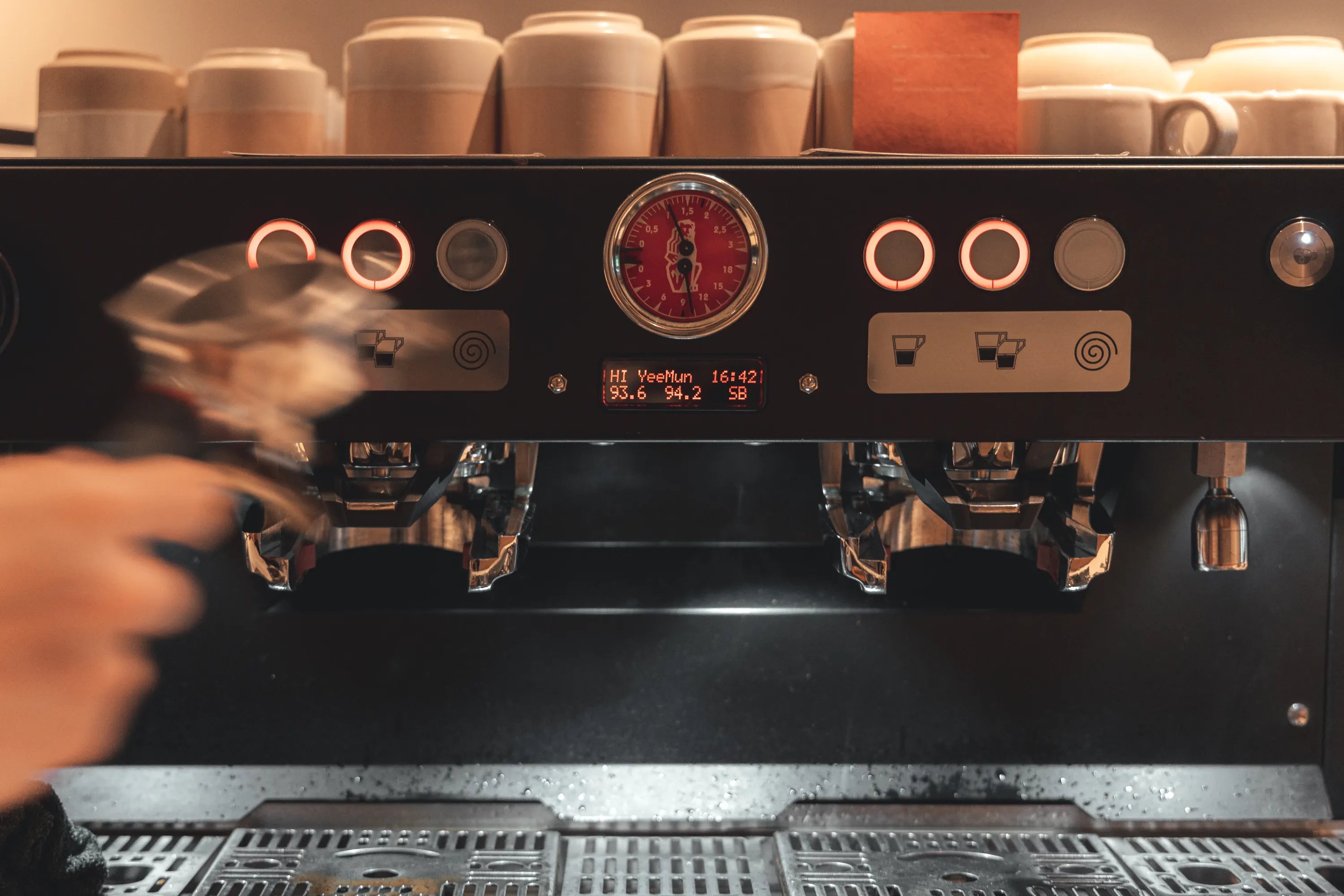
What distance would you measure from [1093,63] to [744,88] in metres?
0.24

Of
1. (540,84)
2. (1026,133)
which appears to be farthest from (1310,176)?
(540,84)

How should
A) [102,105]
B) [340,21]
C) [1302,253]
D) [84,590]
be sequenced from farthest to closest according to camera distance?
[340,21], [84,590], [102,105], [1302,253]

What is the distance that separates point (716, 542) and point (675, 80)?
1.35 feet

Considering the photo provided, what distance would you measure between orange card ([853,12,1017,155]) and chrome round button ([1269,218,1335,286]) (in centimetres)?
17

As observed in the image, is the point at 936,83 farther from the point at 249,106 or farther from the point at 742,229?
the point at 249,106

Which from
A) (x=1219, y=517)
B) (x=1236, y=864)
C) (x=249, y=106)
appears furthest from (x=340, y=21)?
(x=1236, y=864)

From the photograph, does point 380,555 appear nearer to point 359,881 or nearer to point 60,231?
point 359,881

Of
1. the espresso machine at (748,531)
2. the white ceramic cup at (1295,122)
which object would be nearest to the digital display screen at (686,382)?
the espresso machine at (748,531)

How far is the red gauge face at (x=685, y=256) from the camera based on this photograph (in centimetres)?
64

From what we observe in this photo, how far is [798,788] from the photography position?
973mm

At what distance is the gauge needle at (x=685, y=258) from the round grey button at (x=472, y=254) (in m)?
0.10

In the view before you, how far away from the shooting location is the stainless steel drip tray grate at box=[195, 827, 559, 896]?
84 cm

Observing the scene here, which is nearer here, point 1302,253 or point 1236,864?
point 1302,253

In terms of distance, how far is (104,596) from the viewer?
35.3 inches
